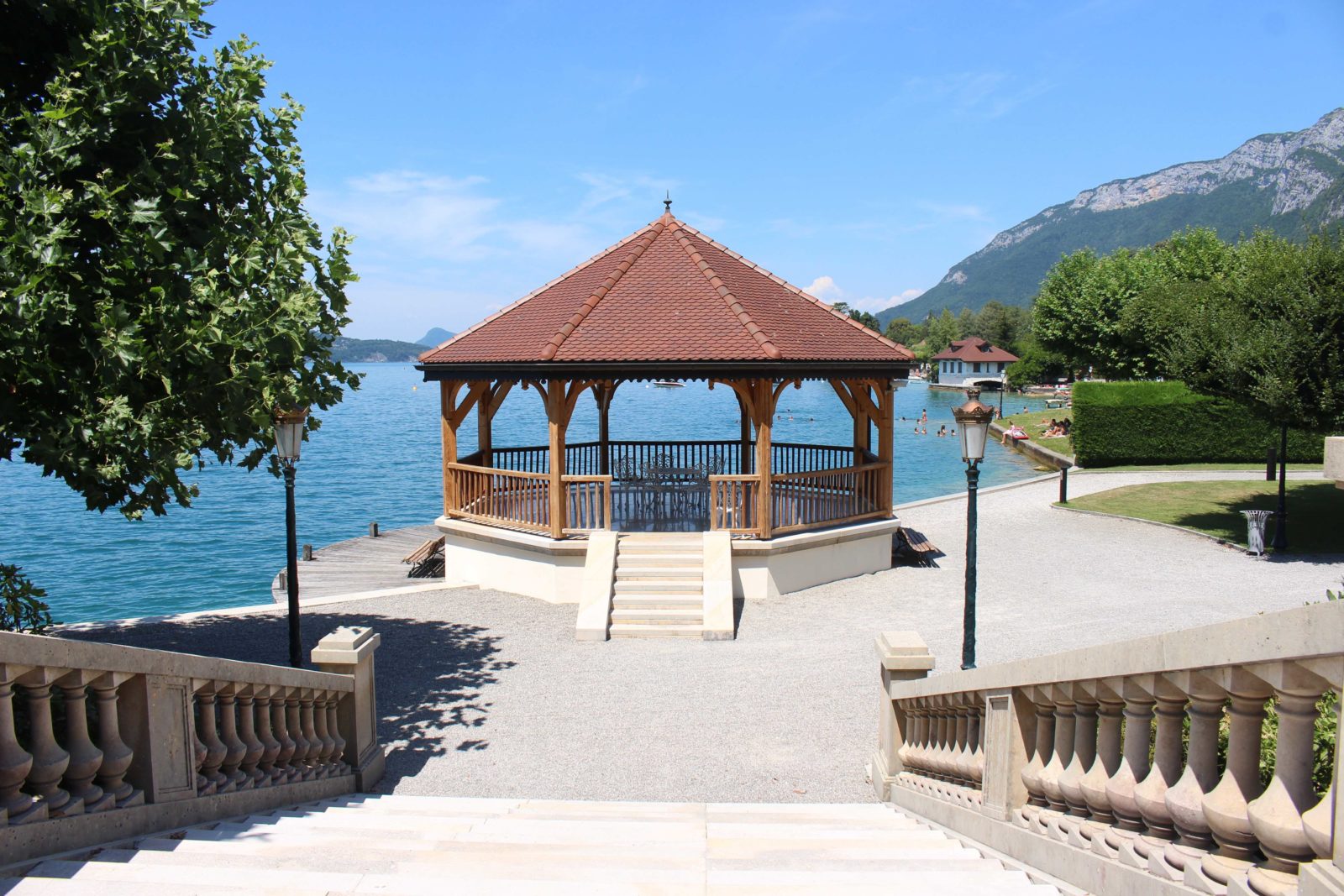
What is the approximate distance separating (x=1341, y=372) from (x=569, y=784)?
1592cm

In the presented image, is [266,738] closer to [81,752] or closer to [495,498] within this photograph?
[81,752]

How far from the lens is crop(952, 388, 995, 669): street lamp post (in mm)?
9398

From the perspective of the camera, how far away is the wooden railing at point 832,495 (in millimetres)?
15086

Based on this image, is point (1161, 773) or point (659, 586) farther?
point (659, 586)

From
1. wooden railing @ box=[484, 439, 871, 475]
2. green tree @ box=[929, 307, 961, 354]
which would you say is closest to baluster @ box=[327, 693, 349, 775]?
wooden railing @ box=[484, 439, 871, 475]

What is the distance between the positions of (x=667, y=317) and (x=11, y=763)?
1246cm

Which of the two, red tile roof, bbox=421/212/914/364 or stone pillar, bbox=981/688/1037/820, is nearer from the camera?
stone pillar, bbox=981/688/1037/820

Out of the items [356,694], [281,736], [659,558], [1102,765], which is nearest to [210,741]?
[281,736]

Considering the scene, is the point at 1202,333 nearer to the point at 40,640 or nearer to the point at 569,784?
the point at 569,784

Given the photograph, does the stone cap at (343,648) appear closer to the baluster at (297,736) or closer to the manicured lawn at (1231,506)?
the baluster at (297,736)

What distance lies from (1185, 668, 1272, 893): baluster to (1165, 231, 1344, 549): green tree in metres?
16.4

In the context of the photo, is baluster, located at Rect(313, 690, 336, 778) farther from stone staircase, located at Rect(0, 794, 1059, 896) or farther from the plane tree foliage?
the plane tree foliage

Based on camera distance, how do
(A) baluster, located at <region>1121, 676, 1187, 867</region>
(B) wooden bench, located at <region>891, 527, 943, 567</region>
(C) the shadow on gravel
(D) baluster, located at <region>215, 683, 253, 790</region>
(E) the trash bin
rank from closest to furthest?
(A) baluster, located at <region>1121, 676, 1187, 867</region>
(D) baluster, located at <region>215, 683, 253, 790</region>
(C) the shadow on gravel
(B) wooden bench, located at <region>891, 527, 943, 567</region>
(E) the trash bin

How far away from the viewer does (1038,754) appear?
13.3ft
